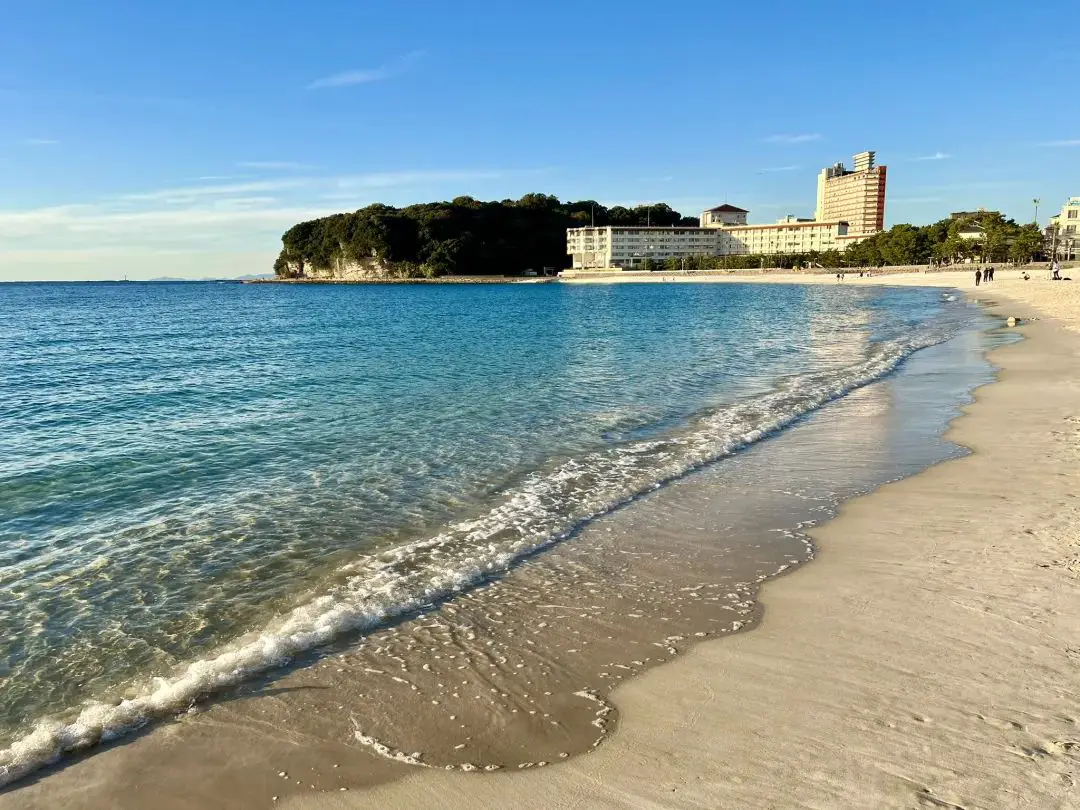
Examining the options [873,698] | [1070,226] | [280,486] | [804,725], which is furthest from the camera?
[1070,226]

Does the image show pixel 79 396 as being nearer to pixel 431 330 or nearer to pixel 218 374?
pixel 218 374

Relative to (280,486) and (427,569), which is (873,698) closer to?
(427,569)

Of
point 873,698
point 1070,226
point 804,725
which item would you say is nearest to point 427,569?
point 804,725

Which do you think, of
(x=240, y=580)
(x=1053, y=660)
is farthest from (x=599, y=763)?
(x=240, y=580)

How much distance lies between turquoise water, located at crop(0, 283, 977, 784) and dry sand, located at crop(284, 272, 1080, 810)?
2611 millimetres

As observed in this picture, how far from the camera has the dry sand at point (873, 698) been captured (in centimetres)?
391

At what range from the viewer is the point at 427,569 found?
7.48 m

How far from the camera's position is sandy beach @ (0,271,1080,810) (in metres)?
3.94

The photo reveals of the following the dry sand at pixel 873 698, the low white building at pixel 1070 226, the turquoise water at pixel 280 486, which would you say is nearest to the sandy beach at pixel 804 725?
the dry sand at pixel 873 698

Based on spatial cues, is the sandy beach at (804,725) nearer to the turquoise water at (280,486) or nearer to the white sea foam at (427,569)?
the white sea foam at (427,569)

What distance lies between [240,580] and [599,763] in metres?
4.71

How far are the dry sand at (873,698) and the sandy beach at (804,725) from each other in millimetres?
14

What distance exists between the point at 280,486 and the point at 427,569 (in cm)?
426

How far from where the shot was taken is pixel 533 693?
5.05 meters
